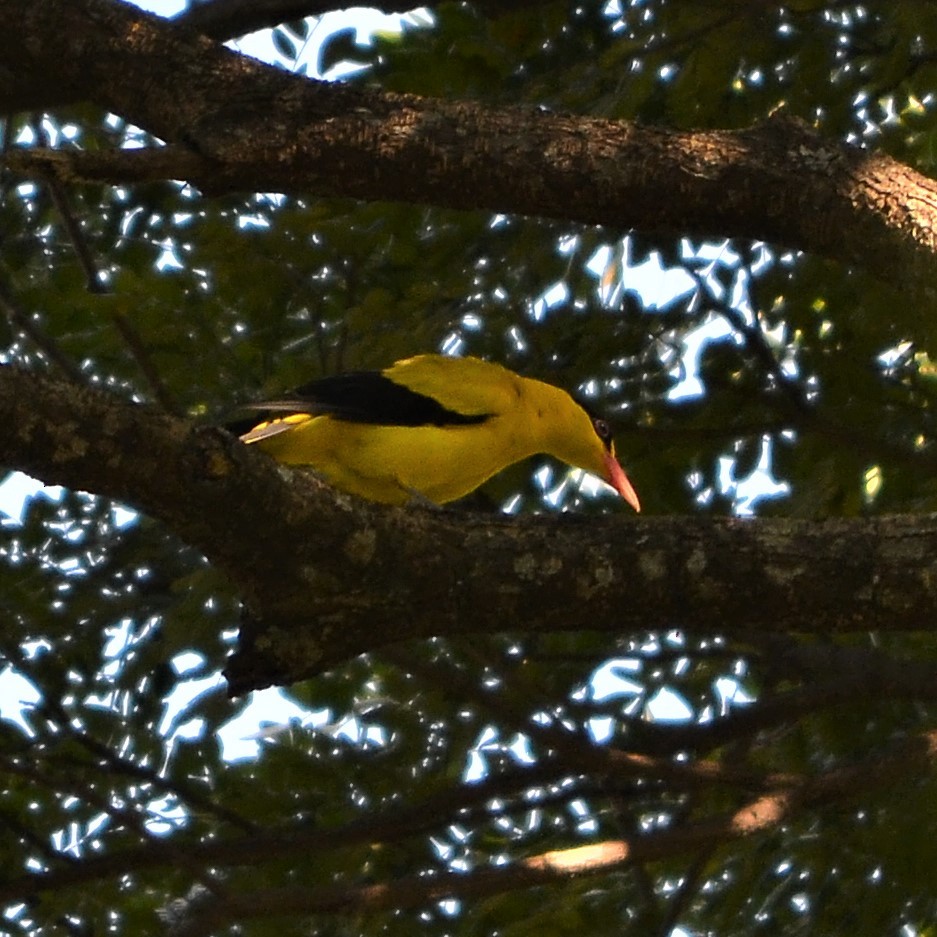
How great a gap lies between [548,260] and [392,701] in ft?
4.91

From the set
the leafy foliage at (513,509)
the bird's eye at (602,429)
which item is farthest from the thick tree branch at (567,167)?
the bird's eye at (602,429)

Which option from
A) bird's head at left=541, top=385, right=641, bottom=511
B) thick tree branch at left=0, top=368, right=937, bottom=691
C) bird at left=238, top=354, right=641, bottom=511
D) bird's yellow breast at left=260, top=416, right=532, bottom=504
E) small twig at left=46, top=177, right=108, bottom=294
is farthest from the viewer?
bird's head at left=541, top=385, right=641, bottom=511

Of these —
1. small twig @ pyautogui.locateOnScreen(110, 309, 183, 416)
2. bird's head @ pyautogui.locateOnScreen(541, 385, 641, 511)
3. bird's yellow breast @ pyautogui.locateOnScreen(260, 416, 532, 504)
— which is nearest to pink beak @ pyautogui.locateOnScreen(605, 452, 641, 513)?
bird's head @ pyautogui.locateOnScreen(541, 385, 641, 511)

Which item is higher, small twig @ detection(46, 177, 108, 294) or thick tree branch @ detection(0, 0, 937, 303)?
small twig @ detection(46, 177, 108, 294)

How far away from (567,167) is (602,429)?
133 centimetres

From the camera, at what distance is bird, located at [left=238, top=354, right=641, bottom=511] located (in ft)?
14.2

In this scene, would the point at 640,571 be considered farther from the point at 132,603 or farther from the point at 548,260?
the point at 132,603

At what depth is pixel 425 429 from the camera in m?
4.50

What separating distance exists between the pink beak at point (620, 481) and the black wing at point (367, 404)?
44cm

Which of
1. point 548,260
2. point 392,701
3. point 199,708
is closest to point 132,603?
point 199,708

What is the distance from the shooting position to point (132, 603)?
4.90 metres

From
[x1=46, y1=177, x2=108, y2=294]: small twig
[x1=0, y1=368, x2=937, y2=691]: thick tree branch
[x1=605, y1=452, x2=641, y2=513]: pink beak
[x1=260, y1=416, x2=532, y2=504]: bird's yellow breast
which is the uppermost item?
[x1=46, y1=177, x2=108, y2=294]: small twig

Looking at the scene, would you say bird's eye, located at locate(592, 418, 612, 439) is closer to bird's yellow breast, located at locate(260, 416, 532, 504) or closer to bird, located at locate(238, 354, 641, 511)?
bird, located at locate(238, 354, 641, 511)

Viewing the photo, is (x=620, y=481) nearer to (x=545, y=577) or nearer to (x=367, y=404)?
(x=367, y=404)
